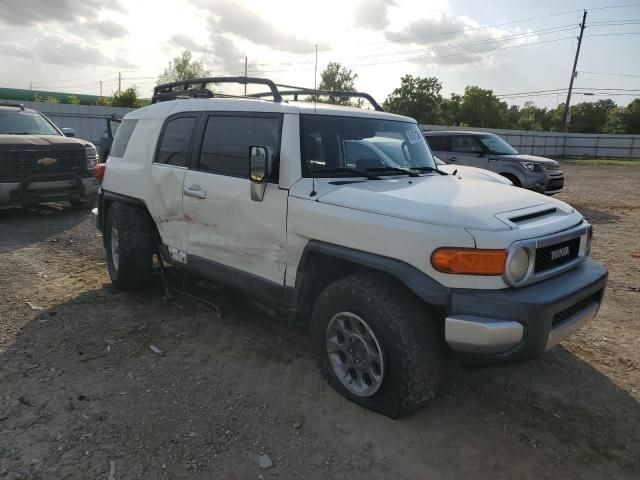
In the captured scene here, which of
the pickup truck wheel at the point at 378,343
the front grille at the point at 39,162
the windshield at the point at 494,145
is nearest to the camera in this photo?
the pickup truck wheel at the point at 378,343

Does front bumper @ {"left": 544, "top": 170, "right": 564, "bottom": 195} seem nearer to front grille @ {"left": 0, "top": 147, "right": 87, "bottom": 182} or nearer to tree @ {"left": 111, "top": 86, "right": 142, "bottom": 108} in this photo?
front grille @ {"left": 0, "top": 147, "right": 87, "bottom": 182}

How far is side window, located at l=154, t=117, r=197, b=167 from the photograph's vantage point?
4316 millimetres

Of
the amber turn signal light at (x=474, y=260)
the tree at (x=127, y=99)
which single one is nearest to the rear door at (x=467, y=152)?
the amber turn signal light at (x=474, y=260)

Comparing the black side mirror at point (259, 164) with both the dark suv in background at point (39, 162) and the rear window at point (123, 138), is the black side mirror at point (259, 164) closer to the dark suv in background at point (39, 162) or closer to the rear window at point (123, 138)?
the rear window at point (123, 138)

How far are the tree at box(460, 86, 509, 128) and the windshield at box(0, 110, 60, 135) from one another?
59.1m

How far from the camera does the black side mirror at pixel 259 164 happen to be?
3.33 meters

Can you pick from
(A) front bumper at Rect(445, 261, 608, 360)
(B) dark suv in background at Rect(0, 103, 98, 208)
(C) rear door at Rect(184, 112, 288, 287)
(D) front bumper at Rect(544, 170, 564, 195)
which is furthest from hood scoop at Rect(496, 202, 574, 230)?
(D) front bumper at Rect(544, 170, 564, 195)

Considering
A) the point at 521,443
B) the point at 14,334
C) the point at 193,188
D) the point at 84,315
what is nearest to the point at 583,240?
the point at 521,443

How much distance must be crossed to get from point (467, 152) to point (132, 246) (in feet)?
29.4

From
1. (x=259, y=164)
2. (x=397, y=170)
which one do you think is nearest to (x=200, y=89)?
(x=259, y=164)

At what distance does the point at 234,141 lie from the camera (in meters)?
3.92

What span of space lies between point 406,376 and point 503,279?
769 mm

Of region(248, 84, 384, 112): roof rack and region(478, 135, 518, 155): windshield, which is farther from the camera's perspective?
region(478, 135, 518, 155): windshield

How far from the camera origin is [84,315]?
15.0 ft
